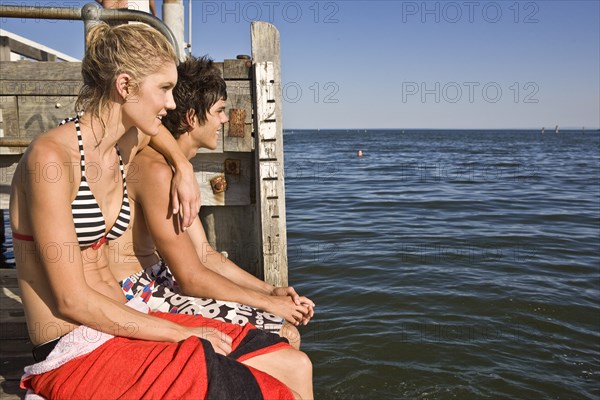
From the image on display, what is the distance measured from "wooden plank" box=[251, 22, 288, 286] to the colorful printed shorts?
1122 mm

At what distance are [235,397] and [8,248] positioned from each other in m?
10.00

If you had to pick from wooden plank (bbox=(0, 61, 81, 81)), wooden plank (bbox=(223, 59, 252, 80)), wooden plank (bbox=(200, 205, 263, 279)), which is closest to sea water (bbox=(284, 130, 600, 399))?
wooden plank (bbox=(200, 205, 263, 279))

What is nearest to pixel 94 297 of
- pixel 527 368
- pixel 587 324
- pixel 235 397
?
pixel 235 397

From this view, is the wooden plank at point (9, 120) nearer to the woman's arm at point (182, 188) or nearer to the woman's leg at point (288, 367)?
the woman's arm at point (182, 188)

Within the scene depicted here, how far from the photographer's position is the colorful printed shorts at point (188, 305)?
2947 mm

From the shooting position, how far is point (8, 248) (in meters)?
10.5

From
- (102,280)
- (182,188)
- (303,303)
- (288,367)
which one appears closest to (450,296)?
(303,303)

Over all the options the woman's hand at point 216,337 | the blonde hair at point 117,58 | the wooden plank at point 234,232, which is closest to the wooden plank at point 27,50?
the wooden plank at point 234,232

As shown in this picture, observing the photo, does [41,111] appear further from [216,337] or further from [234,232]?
[216,337]

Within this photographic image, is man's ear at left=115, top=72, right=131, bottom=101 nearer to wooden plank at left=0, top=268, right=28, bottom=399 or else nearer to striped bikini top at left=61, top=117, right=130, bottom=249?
striped bikini top at left=61, top=117, right=130, bottom=249

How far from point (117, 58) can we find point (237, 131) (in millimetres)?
1925

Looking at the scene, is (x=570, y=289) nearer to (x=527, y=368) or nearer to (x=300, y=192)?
(x=527, y=368)

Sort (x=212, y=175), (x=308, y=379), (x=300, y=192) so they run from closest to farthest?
(x=308, y=379), (x=212, y=175), (x=300, y=192)

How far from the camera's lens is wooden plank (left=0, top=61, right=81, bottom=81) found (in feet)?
13.4
